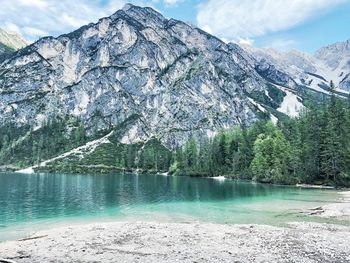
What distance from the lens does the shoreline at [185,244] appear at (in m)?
27.4

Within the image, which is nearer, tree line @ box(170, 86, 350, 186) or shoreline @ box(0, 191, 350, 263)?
Answer: shoreline @ box(0, 191, 350, 263)

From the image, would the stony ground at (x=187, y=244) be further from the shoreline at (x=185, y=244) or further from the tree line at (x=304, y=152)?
the tree line at (x=304, y=152)

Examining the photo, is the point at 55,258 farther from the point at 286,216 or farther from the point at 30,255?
the point at 286,216

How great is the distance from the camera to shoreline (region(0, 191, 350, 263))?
27391mm

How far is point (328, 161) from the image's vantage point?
109 metres

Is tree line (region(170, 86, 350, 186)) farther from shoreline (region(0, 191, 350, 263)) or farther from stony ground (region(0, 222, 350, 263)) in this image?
stony ground (region(0, 222, 350, 263))

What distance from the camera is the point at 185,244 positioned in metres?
31.9

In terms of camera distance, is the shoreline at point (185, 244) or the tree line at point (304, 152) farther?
the tree line at point (304, 152)

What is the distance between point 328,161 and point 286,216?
66.5 m

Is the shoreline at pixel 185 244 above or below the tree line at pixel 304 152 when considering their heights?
below

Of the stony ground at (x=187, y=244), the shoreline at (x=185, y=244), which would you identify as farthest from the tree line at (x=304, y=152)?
the stony ground at (x=187, y=244)

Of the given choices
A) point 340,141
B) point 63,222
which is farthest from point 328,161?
point 63,222

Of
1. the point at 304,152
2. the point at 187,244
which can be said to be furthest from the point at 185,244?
the point at 304,152

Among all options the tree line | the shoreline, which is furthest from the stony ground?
the tree line
